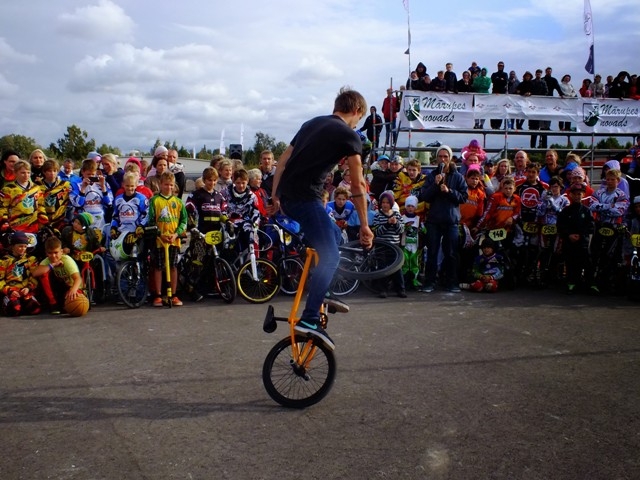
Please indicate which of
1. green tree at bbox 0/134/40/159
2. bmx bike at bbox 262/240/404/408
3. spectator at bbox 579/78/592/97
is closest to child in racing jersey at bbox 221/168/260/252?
bmx bike at bbox 262/240/404/408

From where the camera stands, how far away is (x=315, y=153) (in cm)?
405

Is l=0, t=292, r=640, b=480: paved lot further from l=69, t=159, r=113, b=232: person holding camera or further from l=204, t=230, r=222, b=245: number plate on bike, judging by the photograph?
l=69, t=159, r=113, b=232: person holding camera

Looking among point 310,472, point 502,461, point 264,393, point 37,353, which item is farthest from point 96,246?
point 502,461

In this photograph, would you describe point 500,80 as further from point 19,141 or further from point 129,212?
point 19,141

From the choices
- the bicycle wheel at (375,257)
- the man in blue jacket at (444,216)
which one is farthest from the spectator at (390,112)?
the bicycle wheel at (375,257)

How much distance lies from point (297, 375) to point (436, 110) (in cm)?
1174

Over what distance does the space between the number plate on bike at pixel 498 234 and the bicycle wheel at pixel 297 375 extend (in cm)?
541

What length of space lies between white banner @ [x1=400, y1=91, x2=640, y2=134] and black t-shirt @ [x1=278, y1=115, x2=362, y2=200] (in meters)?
10.9

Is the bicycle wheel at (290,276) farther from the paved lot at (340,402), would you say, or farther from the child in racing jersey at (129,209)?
the child in racing jersey at (129,209)

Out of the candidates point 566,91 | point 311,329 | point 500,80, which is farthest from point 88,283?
point 566,91

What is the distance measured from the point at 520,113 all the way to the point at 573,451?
13.5 metres

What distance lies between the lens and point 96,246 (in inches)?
317

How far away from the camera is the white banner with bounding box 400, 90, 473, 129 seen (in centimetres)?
1456

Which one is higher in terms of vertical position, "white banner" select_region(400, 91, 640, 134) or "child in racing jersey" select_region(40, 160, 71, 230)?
"white banner" select_region(400, 91, 640, 134)
